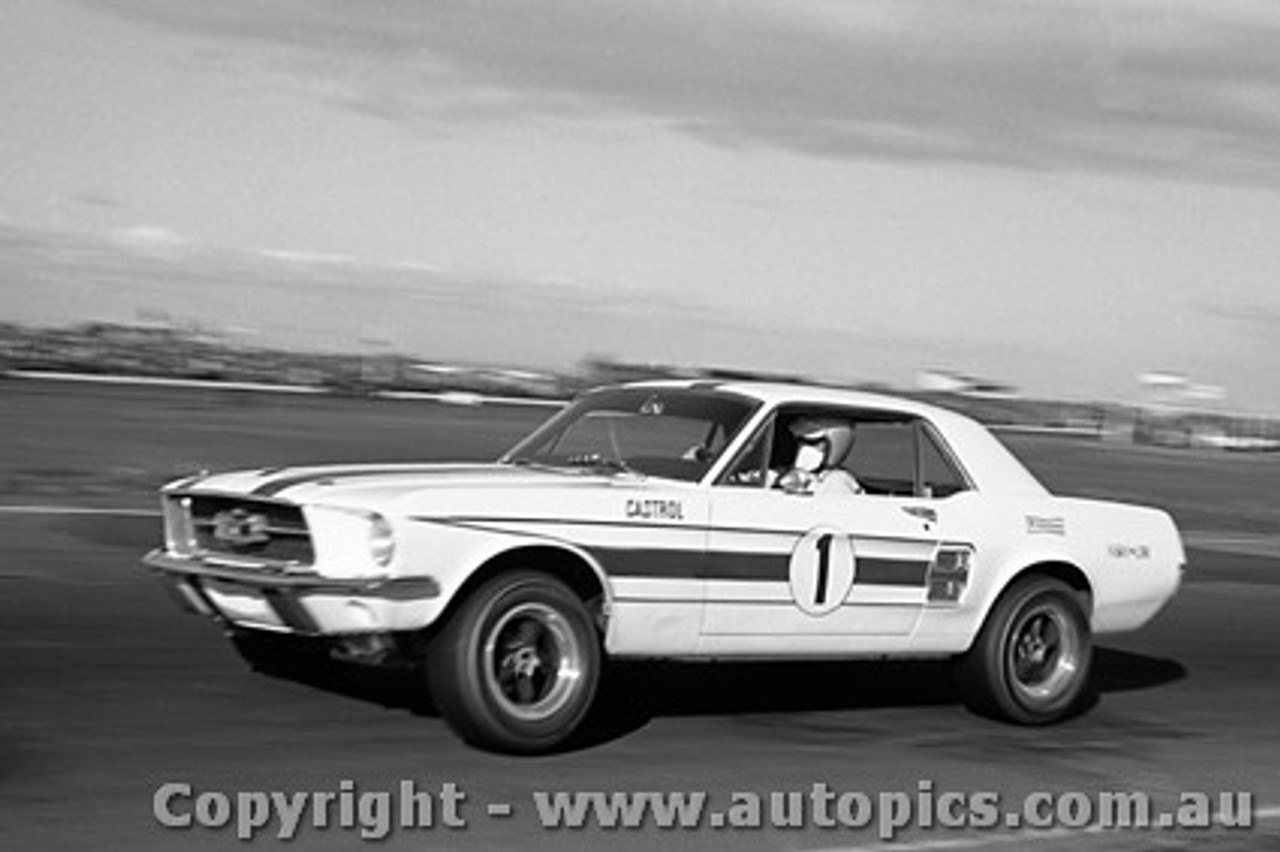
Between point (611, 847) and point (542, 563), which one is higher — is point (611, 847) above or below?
below

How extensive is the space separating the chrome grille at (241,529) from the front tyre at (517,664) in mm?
682

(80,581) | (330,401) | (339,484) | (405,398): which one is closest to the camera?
(339,484)

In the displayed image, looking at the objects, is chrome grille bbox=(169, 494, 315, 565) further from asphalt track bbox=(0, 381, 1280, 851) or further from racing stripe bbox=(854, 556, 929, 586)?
racing stripe bbox=(854, 556, 929, 586)

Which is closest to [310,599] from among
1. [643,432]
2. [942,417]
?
[643,432]

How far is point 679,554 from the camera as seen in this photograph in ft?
28.2

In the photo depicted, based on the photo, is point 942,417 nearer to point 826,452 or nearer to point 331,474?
point 826,452

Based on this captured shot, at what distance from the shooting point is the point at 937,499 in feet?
32.2

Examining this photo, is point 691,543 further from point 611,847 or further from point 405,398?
point 405,398

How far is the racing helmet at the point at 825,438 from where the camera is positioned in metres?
9.66

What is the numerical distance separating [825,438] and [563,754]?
2.20 m

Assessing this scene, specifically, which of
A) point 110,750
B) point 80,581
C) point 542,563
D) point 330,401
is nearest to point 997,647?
point 542,563

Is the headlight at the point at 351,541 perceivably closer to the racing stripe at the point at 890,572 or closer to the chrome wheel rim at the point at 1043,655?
the racing stripe at the point at 890,572

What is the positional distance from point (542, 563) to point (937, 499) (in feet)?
7.82

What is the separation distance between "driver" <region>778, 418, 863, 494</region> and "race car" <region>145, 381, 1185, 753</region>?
1cm
